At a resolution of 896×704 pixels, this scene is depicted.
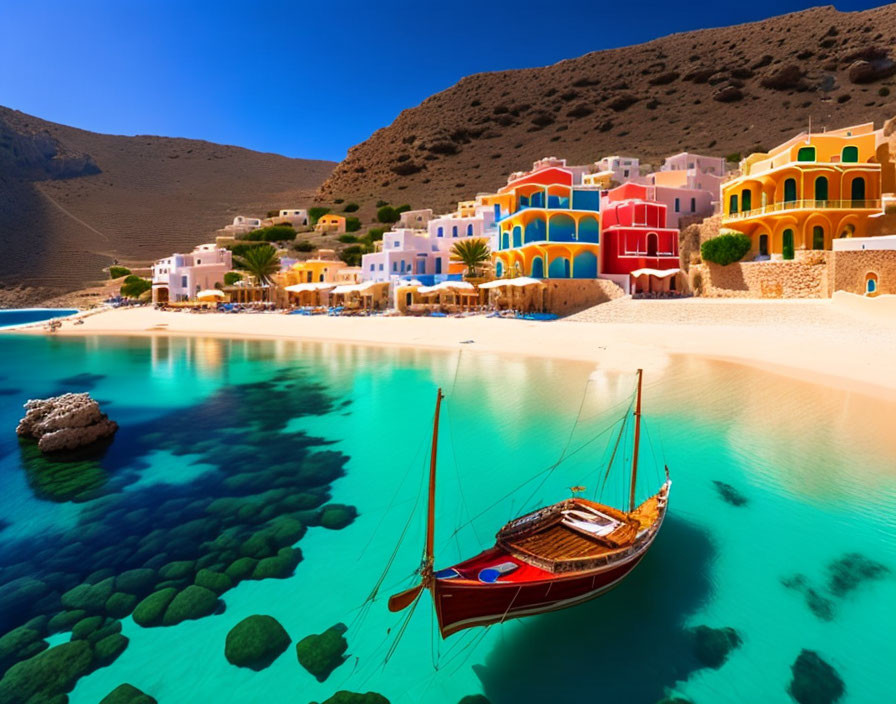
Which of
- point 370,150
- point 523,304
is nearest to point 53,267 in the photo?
point 370,150

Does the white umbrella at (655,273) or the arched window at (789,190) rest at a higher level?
the arched window at (789,190)

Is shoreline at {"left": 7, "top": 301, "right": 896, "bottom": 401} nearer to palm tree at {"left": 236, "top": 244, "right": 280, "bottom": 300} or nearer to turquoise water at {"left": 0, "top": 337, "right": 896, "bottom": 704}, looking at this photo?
turquoise water at {"left": 0, "top": 337, "right": 896, "bottom": 704}

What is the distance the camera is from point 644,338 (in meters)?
27.1

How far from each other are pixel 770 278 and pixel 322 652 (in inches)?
1322

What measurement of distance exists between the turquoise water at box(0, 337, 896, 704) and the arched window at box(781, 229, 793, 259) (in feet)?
57.5

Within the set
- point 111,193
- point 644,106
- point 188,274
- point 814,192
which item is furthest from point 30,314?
point 644,106

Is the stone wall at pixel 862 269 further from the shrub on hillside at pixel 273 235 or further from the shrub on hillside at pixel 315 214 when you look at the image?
the shrub on hillside at pixel 315 214

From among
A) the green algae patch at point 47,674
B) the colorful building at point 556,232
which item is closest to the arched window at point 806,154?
the colorful building at point 556,232

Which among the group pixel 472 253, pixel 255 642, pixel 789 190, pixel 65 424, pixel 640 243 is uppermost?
pixel 789 190

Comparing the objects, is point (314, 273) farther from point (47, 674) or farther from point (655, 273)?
point (47, 674)

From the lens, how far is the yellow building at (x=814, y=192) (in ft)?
108

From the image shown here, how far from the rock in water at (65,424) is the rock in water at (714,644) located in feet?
48.0

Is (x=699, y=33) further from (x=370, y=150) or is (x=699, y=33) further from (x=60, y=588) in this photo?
Answer: (x=60, y=588)

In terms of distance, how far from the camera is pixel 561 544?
22.9ft
